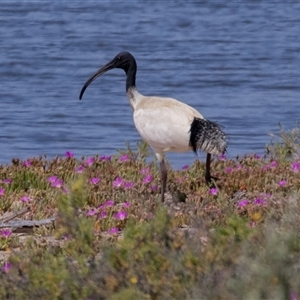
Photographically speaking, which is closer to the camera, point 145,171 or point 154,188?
point 154,188

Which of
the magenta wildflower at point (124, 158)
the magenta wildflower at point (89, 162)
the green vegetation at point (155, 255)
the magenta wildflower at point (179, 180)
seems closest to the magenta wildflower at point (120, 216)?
the green vegetation at point (155, 255)

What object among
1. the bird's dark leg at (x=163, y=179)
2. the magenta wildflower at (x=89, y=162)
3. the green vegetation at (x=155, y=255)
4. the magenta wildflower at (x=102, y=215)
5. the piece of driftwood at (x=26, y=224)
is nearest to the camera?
the green vegetation at (x=155, y=255)

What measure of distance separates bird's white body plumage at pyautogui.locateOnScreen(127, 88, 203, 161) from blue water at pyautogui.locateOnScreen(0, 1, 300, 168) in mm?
2720

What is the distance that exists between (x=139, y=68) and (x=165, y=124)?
10.6 m

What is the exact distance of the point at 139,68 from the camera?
61.1 feet

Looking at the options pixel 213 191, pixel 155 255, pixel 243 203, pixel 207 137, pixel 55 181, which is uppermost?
pixel 155 255

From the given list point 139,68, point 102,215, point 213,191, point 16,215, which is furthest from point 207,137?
point 139,68

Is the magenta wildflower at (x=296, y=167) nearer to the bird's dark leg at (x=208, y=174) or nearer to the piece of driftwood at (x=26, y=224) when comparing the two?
the bird's dark leg at (x=208, y=174)

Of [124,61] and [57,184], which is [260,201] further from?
[124,61]

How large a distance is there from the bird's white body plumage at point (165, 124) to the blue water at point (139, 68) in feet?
8.92

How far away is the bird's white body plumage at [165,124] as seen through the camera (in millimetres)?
8086

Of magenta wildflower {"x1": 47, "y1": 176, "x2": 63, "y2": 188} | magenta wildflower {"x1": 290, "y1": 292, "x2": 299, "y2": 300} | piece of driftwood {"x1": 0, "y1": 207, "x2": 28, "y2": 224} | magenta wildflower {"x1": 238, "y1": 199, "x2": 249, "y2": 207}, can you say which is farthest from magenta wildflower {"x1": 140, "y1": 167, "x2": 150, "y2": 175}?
magenta wildflower {"x1": 290, "y1": 292, "x2": 299, "y2": 300}

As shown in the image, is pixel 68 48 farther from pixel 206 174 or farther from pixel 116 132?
pixel 206 174

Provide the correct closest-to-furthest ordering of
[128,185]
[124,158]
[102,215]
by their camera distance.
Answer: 1. [102,215]
2. [128,185]
3. [124,158]
